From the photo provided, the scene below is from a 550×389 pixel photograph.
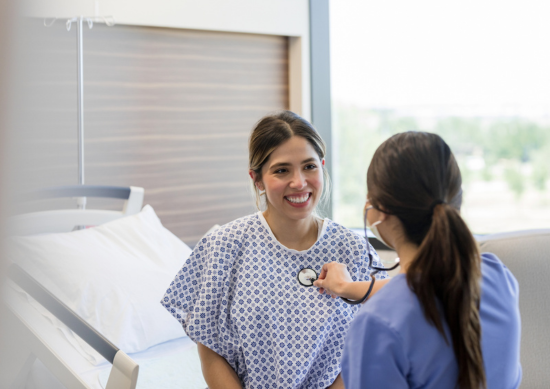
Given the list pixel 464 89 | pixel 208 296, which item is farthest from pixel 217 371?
pixel 464 89

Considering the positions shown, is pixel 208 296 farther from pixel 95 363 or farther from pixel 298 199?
pixel 95 363

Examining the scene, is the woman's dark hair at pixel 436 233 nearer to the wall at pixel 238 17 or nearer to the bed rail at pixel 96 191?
the bed rail at pixel 96 191

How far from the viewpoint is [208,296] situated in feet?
4.74

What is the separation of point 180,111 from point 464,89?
1.60 meters

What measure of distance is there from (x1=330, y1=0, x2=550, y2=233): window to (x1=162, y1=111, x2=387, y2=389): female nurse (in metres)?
1.63

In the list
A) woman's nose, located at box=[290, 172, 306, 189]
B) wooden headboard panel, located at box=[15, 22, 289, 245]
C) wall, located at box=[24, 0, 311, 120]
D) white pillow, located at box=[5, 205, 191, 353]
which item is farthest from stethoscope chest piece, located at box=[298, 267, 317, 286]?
wall, located at box=[24, 0, 311, 120]

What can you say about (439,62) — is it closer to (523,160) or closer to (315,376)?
(523,160)

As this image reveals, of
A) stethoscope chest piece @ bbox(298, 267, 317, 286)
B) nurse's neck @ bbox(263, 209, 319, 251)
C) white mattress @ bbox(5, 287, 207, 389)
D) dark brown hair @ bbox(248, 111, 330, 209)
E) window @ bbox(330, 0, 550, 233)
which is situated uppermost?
window @ bbox(330, 0, 550, 233)

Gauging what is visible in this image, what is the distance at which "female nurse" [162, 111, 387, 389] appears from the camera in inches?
56.2

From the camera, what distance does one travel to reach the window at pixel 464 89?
286 cm

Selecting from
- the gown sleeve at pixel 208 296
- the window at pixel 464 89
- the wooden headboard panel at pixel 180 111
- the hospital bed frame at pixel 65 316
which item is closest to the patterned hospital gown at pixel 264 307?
the gown sleeve at pixel 208 296

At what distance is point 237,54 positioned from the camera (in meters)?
3.06

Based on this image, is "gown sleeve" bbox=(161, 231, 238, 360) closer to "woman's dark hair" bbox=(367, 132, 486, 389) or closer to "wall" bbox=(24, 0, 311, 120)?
"woman's dark hair" bbox=(367, 132, 486, 389)

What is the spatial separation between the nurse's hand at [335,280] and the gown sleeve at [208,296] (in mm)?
288
